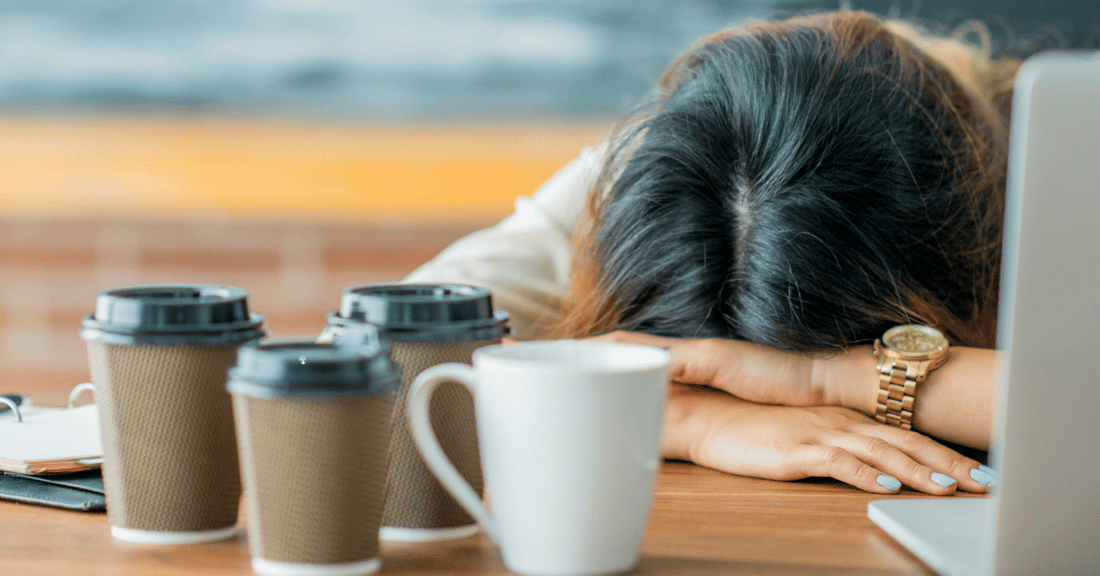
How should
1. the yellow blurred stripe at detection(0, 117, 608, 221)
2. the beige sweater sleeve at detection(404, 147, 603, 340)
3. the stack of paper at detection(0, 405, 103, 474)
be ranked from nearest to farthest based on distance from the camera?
1. the stack of paper at detection(0, 405, 103, 474)
2. the beige sweater sleeve at detection(404, 147, 603, 340)
3. the yellow blurred stripe at detection(0, 117, 608, 221)

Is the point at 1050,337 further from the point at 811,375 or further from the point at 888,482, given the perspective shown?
the point at 811,375

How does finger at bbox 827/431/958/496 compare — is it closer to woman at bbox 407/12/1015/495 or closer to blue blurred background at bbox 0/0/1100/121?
woman at bbox 407/12/1015/495

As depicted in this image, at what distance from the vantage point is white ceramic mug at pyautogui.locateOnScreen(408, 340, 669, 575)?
44cm

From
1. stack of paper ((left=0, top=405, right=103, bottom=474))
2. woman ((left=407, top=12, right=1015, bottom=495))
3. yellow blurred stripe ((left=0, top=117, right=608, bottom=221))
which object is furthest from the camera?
yellow blurred stripe ((left=0, top=117, right=608, bottom=221))

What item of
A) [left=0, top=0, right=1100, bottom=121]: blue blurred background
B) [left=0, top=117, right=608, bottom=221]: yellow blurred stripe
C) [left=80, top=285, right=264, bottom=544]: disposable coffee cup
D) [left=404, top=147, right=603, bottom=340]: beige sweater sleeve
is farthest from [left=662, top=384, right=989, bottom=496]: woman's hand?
[left=0, top=0, right=1100, bottom=121]: blue blurred background

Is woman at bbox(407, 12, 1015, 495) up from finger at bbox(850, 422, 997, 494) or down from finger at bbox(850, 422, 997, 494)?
up

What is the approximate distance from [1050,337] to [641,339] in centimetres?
43

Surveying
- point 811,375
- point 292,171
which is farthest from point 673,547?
point 292,171

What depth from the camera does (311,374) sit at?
1.44 ft

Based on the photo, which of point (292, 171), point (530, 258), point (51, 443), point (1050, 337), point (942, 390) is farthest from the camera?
point (292, 171)

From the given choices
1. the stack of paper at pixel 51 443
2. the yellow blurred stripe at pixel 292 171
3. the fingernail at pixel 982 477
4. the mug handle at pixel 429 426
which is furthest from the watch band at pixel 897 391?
the yellow blurred stripe at pixel 292 171

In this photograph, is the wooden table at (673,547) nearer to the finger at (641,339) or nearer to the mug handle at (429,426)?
the mug handle at (429,426)

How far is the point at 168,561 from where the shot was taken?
0.50m

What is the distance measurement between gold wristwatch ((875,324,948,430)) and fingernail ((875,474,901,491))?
0.44 ft
